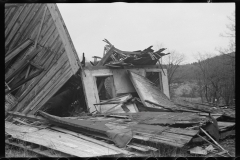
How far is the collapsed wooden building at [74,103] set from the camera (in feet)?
16.6

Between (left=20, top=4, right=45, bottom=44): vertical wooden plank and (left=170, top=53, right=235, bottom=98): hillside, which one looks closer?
(left=20, top=4, right=45, bottom=44): vertical wooden plank

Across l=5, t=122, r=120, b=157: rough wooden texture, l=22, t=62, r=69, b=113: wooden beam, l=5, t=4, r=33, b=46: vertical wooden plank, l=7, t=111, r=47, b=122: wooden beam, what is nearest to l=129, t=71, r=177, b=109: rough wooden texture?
l=22, t=62, r=69, b=113: wooden beam

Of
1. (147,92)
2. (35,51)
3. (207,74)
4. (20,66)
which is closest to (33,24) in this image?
(35,51)

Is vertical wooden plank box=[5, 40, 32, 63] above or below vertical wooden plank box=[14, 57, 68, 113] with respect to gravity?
above

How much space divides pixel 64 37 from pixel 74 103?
13.1 ft

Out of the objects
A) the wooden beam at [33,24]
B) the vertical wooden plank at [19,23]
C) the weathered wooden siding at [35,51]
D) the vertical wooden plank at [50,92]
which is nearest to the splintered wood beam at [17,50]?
the weathered wooden siding at [35,51]

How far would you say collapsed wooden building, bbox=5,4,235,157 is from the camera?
505 centimetres

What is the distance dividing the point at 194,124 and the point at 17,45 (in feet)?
22.8

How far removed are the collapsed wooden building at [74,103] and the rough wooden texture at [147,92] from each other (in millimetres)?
53

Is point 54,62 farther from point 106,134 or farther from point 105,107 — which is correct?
point 106,134

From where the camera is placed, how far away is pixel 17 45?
810cm

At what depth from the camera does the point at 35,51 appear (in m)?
8.31

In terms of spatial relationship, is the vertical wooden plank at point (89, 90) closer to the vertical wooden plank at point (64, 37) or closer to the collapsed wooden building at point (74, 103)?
the collapsed wooden building at point (74, 103)

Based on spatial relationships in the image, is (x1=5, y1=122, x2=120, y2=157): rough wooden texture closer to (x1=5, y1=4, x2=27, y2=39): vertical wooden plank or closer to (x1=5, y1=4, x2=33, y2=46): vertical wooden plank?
(x1=5, y1=4, x2=33, y2=46): vertical wooden plank
